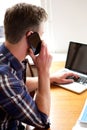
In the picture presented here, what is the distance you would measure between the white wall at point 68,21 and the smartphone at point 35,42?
84 centimetres

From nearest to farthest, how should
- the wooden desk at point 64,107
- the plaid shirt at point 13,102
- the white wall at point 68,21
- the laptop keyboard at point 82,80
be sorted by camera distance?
the plaid shirt at point 13,102 → the wooden desk at point 64,107 → the laptop keyboard at point 82,80 → the white wall at point 68,21

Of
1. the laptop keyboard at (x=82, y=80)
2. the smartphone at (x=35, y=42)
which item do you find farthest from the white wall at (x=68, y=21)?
the smartphone at (x=35, y=42)

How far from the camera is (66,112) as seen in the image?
47.4 inches

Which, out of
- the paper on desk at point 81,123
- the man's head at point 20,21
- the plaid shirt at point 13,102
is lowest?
the paper on desk at point 81,123

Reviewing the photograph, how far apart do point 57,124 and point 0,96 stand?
319 millimetres

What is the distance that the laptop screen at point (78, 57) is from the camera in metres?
1.59

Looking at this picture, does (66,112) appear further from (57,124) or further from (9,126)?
(9,126)

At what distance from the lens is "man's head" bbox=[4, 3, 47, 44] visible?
3.62 feet

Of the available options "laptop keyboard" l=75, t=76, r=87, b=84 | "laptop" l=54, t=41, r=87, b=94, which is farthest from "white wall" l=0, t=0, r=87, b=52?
"laptop keyboard" l=75, t=76, r=87, b=84

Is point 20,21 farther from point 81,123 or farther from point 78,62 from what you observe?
point 78,62

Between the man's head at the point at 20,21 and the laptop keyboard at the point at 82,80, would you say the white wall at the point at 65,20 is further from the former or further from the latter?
the man's head at the point at 20,21

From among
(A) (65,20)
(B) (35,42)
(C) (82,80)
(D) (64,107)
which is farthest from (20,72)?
(A) (65,20)

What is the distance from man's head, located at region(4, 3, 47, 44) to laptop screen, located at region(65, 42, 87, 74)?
0.54m

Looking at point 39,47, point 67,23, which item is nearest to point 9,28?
point 39,47
